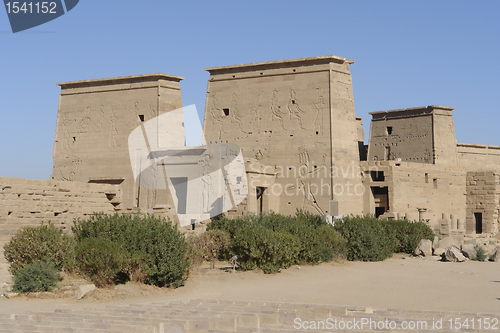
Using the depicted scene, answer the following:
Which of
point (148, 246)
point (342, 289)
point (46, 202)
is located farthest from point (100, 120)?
point (342, 289)

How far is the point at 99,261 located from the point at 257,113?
610 inches

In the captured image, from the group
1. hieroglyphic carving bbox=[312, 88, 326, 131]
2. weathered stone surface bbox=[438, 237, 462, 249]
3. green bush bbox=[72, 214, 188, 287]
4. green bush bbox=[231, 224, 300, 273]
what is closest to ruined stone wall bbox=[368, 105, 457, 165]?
hieroglyphic carving bbox=[312, 88, 326, 131]

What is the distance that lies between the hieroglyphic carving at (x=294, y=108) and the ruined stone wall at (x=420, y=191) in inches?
131

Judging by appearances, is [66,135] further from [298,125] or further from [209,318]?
[209,318]

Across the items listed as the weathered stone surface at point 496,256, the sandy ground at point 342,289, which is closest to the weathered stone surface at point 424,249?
the weathered stone surface at point 496,256

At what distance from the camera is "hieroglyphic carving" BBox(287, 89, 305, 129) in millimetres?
24312

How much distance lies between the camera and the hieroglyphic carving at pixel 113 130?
28188 millimetres

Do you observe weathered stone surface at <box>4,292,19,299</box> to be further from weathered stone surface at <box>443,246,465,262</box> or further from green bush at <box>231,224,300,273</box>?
weathered stone surface at <box>443,246,465,262</box>

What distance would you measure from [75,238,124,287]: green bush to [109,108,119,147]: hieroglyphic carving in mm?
17827

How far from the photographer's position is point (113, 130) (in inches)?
1114

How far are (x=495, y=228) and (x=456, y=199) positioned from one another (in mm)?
2350

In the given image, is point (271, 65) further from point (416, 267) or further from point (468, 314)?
point (468, 314)

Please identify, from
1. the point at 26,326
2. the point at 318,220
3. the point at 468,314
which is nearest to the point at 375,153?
the point at 318,220

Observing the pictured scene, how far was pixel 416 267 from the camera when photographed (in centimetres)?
1555
